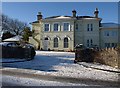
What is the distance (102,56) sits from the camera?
62.8ft

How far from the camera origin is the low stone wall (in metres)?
16.8

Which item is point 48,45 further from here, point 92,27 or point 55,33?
point 92,27

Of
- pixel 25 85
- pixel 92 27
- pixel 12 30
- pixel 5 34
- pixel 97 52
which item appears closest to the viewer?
pixel 25 85

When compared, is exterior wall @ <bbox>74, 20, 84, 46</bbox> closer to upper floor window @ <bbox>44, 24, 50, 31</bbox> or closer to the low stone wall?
upper floor window @ <bbox>44, 24, 50, 31</bbox>

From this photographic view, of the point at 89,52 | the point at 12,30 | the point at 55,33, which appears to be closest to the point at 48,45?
the point at 55,33

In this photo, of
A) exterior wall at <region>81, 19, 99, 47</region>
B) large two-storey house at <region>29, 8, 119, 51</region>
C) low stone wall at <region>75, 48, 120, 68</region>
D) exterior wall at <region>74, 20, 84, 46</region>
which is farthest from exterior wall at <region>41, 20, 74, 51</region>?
low stone wall at <region>75, 48, 120, 68</region>

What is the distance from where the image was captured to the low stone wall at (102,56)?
16.8 metres

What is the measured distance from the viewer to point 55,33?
41.4 m

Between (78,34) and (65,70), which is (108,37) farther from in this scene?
(65,70)

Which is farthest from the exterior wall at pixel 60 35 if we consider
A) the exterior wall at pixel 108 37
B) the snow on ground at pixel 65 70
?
the snow on ground at pixel 65 70

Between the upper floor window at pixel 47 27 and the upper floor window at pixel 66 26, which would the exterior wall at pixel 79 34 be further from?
the upper floor window at pixel 47 27

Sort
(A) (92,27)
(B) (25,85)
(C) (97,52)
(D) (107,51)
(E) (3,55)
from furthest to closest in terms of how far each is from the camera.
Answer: (A) (92,27) < (E) (3,55) < (C) (97,52) < (D) (107,51) < (B) (25,85)

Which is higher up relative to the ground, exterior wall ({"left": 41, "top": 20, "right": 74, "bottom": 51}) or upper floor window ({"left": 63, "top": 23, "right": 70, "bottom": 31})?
upper floor window ({"left": 63, "top": 23, "right": 70, "bottom": 31})

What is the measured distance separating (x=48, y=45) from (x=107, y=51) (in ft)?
78.7
